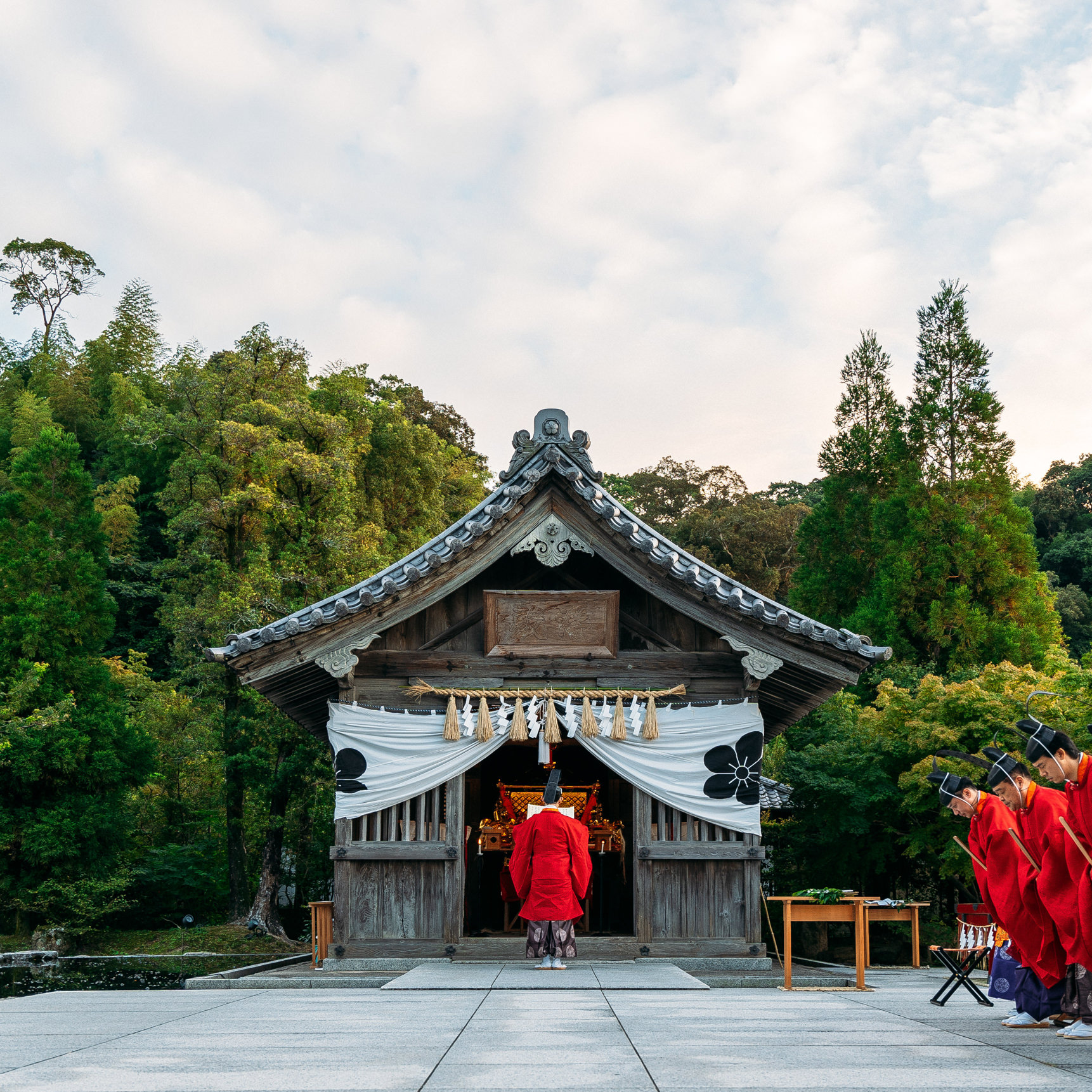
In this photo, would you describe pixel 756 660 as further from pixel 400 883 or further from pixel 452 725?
pixel 400 883

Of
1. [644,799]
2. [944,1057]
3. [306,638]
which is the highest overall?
[306,638]

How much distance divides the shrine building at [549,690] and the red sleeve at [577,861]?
0.42 meters

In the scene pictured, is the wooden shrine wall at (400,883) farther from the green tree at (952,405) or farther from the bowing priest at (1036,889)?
the green tree at (952,405)

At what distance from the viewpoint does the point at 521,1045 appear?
5.29 meters

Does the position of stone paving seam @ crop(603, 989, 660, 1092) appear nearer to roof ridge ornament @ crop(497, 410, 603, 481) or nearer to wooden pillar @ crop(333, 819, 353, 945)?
wooden pillar @ crop(333, 819, 353, 945)

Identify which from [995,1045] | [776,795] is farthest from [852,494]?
[995,1045]

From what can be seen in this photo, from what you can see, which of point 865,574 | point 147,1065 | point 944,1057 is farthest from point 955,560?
point 147,1065

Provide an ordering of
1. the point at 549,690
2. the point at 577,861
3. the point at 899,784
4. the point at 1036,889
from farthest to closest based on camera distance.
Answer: the point at 899,784
the point at 549,690
the point at 577,861
the point at 1036,889

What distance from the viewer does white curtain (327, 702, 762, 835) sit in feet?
35.5

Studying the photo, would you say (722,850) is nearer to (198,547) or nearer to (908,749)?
(908,749)

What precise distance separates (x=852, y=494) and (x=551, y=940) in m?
23.5

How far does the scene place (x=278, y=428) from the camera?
24094 mm

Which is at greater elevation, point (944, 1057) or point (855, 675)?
point (855, 675)

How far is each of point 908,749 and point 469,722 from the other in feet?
24.0
